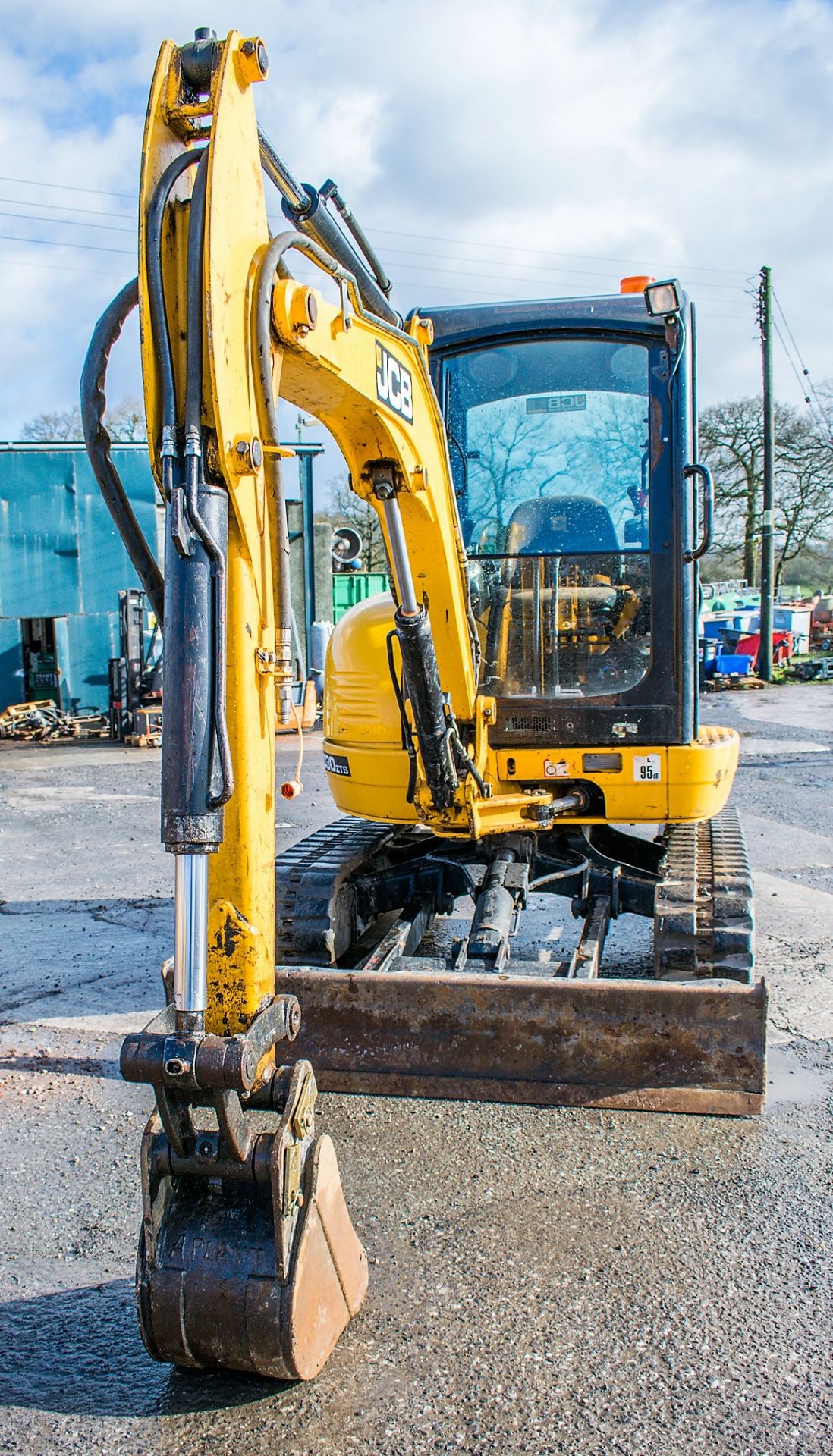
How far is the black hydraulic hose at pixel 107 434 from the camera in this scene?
297 centimetres

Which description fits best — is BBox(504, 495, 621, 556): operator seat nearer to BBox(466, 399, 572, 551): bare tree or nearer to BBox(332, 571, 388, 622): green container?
BBox(466, 399, 572, 551): bare tree

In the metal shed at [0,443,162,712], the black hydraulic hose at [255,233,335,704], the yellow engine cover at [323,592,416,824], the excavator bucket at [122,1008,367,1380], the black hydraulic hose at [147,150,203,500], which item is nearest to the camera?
the excavator bucket at [122,1008,367,1380]

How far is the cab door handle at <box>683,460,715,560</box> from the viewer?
4652 mm

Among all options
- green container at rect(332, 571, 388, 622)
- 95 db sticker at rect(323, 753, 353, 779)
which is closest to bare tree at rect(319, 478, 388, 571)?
green container at rect(332, 571, 388, 622)

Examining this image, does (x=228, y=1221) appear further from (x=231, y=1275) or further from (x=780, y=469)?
(x=780, y=469)

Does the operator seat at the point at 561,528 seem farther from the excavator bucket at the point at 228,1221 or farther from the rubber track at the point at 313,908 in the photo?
the excavator bucket at the point at 228,1221

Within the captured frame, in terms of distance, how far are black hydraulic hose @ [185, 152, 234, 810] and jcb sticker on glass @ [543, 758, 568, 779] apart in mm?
2619

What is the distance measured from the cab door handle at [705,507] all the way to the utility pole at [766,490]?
20.7 m

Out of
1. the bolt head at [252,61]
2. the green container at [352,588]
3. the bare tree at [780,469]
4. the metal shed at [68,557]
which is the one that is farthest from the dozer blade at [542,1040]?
the bare tree at [780,469]

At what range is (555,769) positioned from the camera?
5152mm

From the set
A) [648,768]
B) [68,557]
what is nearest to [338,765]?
[648,768]

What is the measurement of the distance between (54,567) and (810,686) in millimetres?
14836

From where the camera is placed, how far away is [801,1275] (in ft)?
10.6

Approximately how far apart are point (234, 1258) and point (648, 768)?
299cm
